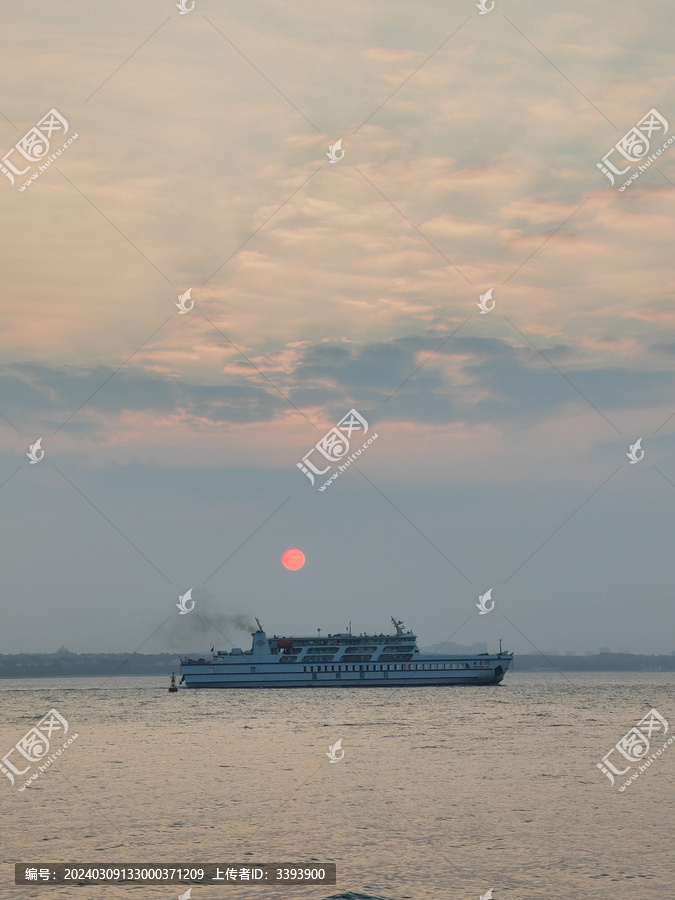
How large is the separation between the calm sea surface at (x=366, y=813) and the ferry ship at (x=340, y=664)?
68.7m

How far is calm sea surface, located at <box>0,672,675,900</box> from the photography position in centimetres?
2595

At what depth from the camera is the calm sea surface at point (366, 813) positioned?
2595cm

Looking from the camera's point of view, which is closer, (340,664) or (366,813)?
(366,813)

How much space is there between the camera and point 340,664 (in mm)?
141375

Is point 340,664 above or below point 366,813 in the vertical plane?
above

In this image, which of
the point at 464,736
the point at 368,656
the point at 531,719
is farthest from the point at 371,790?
the point at 368,656

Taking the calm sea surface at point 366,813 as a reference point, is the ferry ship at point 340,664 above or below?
above

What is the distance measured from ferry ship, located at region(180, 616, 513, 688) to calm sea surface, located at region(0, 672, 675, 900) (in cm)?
6869

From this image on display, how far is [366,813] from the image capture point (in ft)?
120

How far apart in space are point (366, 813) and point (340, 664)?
106 meters

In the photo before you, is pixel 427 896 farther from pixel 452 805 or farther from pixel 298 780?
pixel 298 780

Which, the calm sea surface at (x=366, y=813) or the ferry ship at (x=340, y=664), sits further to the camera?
the ferry ship at (x=340, y=664)

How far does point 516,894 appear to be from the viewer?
24297mm

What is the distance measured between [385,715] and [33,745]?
35341 mm
